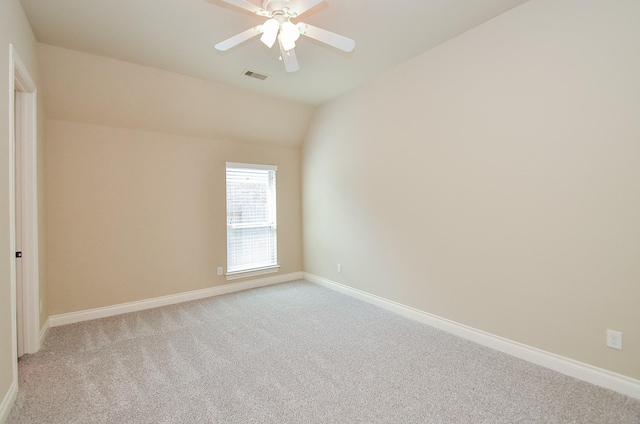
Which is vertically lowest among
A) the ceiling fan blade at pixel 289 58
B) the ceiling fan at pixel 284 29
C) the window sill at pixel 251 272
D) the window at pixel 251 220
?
the window sill at pixel 251 272

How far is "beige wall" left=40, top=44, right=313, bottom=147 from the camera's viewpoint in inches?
118

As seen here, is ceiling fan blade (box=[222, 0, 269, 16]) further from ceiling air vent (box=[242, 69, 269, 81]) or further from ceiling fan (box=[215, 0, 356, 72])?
ceiling air vent (box=[242, 69, 269, 81])

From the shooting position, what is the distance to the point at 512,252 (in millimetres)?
2490

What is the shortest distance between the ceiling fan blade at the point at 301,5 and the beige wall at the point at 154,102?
1698 mm

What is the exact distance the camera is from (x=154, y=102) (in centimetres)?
351

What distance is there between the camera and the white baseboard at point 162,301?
10.8ft

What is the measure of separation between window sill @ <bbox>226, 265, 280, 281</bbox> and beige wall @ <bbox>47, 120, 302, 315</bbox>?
5.0 inches

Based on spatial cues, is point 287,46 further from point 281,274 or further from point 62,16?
point 281,274

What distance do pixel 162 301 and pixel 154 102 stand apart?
245cm

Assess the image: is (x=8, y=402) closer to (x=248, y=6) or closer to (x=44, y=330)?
(x=44, y=330)

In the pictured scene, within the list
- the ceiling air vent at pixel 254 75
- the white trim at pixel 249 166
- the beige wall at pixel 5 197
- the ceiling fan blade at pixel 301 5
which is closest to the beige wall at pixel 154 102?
the ceiling air vent at pixel 254 75

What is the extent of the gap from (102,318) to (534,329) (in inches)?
170

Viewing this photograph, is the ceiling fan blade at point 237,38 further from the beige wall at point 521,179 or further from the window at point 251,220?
the window at point 251,220

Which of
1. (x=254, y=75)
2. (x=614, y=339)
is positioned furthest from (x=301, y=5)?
(x=614, y=339)
